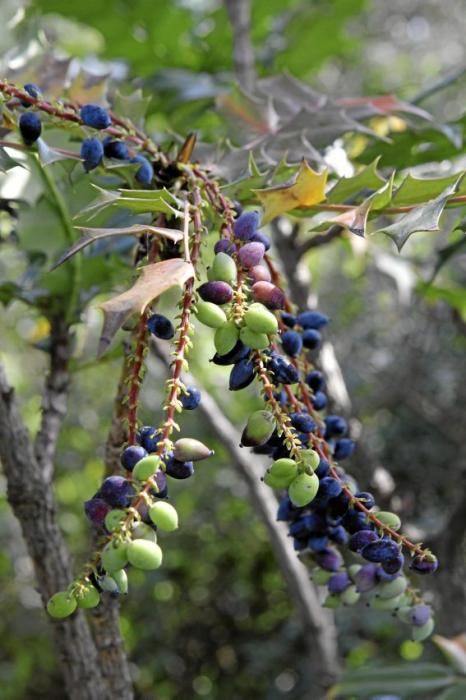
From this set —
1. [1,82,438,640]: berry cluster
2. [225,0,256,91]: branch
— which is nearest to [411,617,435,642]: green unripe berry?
[1,82,438,640]: berry cluster

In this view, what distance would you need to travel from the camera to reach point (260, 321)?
48 centimetres

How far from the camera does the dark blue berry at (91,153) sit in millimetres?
644

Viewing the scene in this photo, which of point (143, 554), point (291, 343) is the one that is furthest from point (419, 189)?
point (143, 554)

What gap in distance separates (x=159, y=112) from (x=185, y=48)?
235 millimetres

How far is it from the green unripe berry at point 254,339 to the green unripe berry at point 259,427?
47mm

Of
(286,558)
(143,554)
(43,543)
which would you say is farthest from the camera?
(286,558)

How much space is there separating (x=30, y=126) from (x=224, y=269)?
8.8 inches

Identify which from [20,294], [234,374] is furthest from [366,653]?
[234,374]

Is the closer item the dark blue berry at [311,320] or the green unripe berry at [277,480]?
the green unripe berry at [277,480]

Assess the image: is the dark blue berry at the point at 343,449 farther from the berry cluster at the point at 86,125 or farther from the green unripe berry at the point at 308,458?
the berry cluster at the point at 86,125

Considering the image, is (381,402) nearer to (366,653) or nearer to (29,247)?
(366,653)

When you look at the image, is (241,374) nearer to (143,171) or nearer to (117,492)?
(117,492)

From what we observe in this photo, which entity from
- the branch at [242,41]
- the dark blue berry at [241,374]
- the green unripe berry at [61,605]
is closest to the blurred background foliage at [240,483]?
the branch at [242,41]

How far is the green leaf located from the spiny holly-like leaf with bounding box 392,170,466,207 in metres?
0.55
